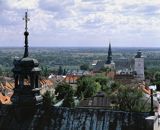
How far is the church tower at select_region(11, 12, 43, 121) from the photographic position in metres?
23.7

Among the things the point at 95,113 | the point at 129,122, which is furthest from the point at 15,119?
the point at 129,122

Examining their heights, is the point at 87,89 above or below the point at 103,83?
above

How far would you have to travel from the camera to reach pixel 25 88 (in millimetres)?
24078

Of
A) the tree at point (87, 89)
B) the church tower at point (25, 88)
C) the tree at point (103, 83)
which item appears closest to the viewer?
the church tower at point (25, 88)

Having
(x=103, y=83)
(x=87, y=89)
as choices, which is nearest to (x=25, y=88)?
(x=87, y=89)

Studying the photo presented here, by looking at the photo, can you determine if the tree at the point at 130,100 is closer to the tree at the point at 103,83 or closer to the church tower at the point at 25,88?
the church tower at the point at 25,88

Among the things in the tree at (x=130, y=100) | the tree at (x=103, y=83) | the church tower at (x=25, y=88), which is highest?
the church tower at (x=25, y=88)

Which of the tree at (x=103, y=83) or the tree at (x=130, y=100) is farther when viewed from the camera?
the tree at (x=103, y=83)

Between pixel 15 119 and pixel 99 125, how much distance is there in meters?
4.71

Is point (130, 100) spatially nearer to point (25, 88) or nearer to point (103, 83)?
point (25, 88)

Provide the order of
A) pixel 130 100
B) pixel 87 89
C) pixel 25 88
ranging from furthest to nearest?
pixel 87 89
pixel 130 100
pixel 25 88

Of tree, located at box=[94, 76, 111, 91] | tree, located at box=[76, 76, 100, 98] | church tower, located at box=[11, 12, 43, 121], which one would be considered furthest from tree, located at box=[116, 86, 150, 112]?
tree, located at box=[94, 76, 111, 91]

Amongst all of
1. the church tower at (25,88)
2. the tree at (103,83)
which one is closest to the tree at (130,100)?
the church tower at (25,88)

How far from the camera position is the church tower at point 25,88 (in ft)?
77.8
